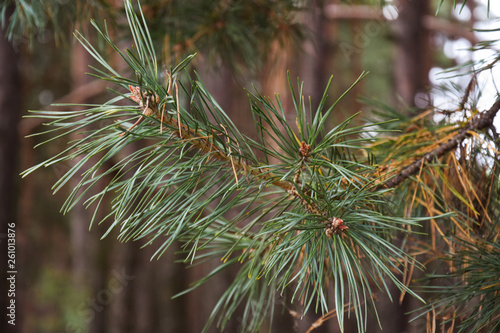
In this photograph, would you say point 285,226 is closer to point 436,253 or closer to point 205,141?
point 205,141

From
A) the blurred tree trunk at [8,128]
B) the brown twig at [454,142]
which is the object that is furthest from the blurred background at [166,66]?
the brown twig at [454,142]

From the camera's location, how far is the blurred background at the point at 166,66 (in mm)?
1329

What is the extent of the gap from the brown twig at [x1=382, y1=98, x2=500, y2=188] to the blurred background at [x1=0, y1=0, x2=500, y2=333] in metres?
0.12

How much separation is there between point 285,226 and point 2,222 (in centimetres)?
153

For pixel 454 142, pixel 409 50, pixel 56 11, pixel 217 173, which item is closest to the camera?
pixel 217 173

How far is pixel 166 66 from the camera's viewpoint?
1.26m

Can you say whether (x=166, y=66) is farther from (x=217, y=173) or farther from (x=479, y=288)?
(x=479, y=288)

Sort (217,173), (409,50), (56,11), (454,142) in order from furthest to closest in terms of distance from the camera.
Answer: (409,50)
(56,11)
(454,142)
(217,173)

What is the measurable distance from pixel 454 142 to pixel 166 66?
0.83 metres

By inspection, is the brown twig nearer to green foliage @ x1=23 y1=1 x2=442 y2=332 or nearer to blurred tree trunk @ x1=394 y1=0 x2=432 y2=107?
green foliage @ x1=23 y1=1 x2=442 y2=332

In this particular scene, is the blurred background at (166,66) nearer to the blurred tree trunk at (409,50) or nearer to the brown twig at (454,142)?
the blurred tree trunk at (409,50)

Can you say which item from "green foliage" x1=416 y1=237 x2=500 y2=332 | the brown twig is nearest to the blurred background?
the brown twig

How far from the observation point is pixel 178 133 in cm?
61

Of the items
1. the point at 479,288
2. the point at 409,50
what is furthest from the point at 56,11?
the point at 409,50
